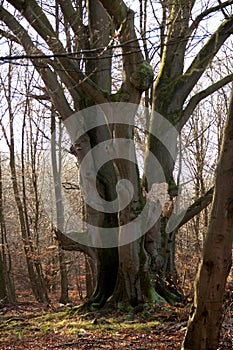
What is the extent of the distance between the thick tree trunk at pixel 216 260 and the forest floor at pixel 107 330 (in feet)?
3.98

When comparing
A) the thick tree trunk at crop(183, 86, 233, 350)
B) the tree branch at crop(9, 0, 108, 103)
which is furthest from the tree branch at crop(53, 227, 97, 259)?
the thick tree trunk at crop(183, 86, 233, 350)

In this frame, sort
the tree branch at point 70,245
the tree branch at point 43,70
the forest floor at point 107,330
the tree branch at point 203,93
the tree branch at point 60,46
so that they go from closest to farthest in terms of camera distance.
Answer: the forest floor at point 107,330 < the tree branch at point 60,46 < the tree branch at point 43,70 < the tree branch at point 203,93 < the tree branch at point 70,245

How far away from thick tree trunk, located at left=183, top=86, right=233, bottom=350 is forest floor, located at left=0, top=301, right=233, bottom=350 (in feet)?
3.98

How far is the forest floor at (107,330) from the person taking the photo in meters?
5.87

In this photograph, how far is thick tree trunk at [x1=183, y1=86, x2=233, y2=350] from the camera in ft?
13.2

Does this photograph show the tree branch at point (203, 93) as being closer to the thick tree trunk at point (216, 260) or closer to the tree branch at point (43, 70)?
the tree branch at point (43, 70)

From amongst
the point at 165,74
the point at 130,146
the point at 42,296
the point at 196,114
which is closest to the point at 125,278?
the point at 130,146

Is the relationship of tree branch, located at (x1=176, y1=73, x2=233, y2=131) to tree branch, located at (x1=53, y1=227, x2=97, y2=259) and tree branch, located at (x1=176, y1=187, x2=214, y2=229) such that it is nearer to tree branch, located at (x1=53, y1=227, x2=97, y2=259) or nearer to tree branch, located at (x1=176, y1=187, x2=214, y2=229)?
tree branch, located at (x1=176, y1=187, x2=214, y2=229)

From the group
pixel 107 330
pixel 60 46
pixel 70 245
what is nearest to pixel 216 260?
pixel 107 330

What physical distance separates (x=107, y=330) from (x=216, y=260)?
3.67 metres

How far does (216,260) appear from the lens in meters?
4.06

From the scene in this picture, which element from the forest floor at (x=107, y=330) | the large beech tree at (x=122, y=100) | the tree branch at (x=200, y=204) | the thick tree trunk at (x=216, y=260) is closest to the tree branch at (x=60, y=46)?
the large beech tree at (x=122, y=100)

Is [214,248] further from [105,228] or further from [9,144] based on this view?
[9,144]

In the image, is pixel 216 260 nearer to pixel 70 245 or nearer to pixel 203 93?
pixel 70 245
